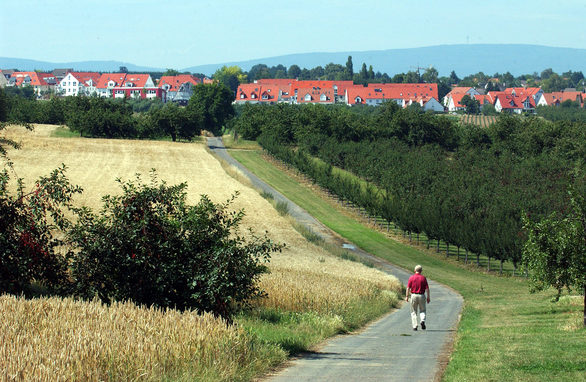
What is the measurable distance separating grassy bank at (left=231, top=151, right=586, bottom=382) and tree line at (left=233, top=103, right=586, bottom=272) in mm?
3820

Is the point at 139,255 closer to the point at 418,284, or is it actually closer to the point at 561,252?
the point at 418,284

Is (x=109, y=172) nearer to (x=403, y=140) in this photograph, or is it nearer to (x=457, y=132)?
(x=403, y=140)

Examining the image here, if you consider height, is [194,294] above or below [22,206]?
below

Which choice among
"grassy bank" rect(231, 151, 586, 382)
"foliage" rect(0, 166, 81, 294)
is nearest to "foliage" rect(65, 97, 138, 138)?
"grassy bank" rect(231, 151, 586, 382)

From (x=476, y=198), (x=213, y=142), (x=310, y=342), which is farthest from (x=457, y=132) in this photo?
(x=310, y=342)

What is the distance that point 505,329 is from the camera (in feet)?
71.6

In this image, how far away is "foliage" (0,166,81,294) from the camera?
17.7m

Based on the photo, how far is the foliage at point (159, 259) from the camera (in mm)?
17047

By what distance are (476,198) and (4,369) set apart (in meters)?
63.5

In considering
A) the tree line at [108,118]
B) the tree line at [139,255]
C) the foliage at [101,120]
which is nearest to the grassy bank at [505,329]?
the tree line at [139,255]

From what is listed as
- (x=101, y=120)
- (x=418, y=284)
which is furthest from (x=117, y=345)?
(x=101, y=120)

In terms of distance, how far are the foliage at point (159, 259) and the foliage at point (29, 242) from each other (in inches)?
33.5

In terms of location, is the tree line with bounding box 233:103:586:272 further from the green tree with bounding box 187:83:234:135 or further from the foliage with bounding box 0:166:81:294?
the foliage with bounding box 0:166:81:294

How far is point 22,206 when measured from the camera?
18422 mm
